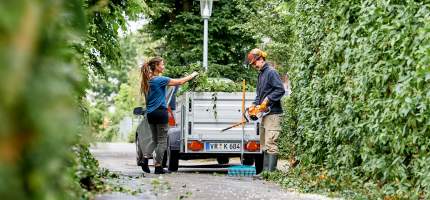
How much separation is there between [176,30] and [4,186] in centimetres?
2866

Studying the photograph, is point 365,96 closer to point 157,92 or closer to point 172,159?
point 157,92

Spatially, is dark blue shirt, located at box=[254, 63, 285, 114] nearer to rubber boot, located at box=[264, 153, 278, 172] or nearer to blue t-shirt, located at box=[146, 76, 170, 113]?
rubber boot, located at box=[264, 153, 278, 172]

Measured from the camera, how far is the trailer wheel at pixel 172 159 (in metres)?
14.0

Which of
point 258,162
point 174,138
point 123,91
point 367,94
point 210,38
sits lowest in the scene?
point 123,91

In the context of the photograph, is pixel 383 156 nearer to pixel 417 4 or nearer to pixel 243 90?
pixel 417 4

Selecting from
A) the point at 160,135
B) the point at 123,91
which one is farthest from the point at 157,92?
the point at 123,91

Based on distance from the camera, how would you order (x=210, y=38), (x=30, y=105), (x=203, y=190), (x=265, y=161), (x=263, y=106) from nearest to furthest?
(x=30, y=105)
(x=203, y=190)
(x=263, y=106)
(x=265, y=161)
(x=210, y=38)

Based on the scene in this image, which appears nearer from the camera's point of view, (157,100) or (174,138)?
(157,100)

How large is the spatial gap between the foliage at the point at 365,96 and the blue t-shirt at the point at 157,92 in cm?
250

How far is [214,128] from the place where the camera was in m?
13.9

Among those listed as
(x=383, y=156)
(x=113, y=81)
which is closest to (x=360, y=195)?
(x=383, y=156)

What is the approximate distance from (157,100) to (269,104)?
6.03 ft

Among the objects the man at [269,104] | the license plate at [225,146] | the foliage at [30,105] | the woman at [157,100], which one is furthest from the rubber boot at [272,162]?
the foliage at [30,105]

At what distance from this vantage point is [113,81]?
87250 millimetres
